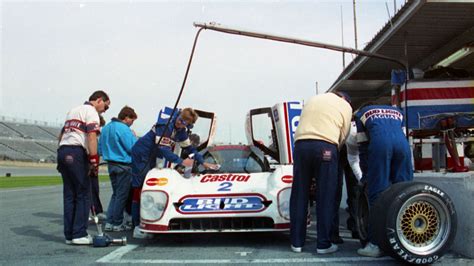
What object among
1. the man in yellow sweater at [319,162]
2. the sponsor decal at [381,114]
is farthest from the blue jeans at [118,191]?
the sponsor decal at [381,114]

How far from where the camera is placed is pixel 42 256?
4344 millimetres

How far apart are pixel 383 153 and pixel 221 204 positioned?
1.64 metres

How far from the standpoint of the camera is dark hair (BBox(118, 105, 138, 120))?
22.1 feet

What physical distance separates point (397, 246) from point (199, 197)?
2.04m

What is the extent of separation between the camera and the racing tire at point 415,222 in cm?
362

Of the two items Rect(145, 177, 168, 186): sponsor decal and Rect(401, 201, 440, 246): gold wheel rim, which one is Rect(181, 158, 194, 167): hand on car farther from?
Rect(401, 201, 440, 246): gold wheel rim

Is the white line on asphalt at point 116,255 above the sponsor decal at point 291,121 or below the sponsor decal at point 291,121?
below

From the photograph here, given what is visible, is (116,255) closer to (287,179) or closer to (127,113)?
(287,179)

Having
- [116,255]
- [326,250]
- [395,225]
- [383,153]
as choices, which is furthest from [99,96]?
[395,225]

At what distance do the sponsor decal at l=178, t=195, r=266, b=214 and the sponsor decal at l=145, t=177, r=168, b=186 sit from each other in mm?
361

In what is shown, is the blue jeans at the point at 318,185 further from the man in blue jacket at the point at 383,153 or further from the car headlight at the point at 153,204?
the car headlight at the point at 153,204

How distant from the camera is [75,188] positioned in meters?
5.07

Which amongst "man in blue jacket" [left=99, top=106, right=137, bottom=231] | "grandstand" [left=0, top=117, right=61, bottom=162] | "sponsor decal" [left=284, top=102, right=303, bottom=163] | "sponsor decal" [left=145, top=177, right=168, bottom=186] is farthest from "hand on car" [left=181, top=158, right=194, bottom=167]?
→ "grandstand" [left=0, top=117, right=61, bottom=162]

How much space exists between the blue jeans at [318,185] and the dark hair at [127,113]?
3191mm
